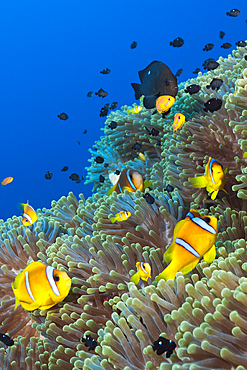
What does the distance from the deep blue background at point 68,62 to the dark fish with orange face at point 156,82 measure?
109 ft

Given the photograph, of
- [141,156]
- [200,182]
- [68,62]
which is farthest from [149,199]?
[68,62]

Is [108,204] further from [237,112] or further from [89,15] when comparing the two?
[89,15]

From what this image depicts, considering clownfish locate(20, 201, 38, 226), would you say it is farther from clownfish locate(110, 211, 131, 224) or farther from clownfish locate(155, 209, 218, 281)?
clownfish locate(155, 209, 218, 281)

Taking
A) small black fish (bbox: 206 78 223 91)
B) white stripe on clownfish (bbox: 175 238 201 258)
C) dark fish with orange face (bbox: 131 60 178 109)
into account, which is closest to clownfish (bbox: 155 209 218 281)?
white stripe on clownfish (bbox: 175 238 201 258)

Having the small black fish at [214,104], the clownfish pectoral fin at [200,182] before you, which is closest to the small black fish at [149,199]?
the clownfish pectoral fin at [200,182]

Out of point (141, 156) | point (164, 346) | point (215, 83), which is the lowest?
point (164, 346)

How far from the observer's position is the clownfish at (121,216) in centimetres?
172

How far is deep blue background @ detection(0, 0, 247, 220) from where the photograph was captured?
126 ft

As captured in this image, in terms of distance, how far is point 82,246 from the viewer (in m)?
1.74

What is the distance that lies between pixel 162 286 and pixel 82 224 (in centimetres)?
105

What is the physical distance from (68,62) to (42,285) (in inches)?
1735

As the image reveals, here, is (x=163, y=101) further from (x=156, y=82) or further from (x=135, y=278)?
(x=135, y=278)

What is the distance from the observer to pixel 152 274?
1.43 metres

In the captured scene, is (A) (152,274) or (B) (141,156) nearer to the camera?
(A) (152,274)
